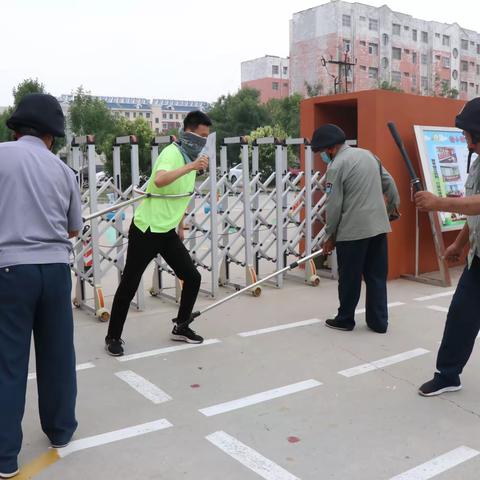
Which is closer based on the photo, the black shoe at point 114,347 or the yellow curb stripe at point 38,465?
the yellow curb stripe at point 38,465

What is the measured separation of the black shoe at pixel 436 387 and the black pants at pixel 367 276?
1277 millimetres

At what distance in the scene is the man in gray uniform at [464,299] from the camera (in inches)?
131

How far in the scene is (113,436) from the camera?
3.06 m

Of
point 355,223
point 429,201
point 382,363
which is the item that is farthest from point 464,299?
point 355,223

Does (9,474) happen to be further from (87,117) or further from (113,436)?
A: (87,117)

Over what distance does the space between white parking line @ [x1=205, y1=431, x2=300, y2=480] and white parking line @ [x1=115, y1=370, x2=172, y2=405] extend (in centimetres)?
60

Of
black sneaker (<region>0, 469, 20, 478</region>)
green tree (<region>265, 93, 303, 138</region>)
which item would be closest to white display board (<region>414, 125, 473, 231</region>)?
black sneaker (<region>0, 469, 20, 478</region>)

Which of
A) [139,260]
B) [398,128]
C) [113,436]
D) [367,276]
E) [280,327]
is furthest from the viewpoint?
[398,128]

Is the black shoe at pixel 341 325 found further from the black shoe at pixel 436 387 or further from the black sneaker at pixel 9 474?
the black sneaker at pixel 9 474

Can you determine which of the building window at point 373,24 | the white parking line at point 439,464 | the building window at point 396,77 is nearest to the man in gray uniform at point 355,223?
the white parking line at point 439,464

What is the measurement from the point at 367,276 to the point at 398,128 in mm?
Result: 2596

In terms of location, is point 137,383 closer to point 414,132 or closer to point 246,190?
point 246,190

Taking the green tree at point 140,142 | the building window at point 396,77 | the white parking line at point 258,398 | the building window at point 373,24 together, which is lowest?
the white parking line at point 258,398

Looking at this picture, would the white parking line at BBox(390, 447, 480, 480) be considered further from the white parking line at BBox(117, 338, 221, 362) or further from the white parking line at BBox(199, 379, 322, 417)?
the white parking line at BBox(117, 338, 221, 362)
